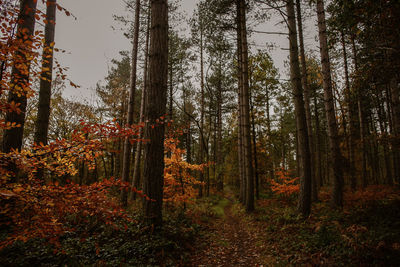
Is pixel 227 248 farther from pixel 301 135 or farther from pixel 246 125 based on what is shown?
pixel 246 125

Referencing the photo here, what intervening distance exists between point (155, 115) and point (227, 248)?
14.3 feet

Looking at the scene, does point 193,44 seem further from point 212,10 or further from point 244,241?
point 244,241

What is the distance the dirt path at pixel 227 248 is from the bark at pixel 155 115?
149cm

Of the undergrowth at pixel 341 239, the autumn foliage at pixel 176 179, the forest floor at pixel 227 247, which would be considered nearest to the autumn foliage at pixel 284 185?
the forest floor at pixel 227 247

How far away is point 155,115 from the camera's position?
466 cm

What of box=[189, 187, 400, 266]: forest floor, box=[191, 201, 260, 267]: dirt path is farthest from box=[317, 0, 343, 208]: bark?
box=[191, 201, 260, 267]: dirt path

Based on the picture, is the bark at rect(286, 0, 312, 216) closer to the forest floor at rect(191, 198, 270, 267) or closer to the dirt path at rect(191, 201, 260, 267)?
Answer: the forest floor at rect(191, 198, 270, 267)

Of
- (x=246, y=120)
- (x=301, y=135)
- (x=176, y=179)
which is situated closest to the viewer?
(x=301, y=135)

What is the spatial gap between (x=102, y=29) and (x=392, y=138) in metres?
12.6

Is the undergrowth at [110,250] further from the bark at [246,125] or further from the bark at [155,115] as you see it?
the bark at [246,125]

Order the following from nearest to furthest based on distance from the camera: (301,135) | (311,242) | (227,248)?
(311,242) → (227,248) → (301,135)

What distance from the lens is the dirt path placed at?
4502 mm

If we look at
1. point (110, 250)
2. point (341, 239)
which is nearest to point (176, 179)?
point (110, 250)

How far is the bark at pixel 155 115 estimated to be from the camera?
4562 mm
